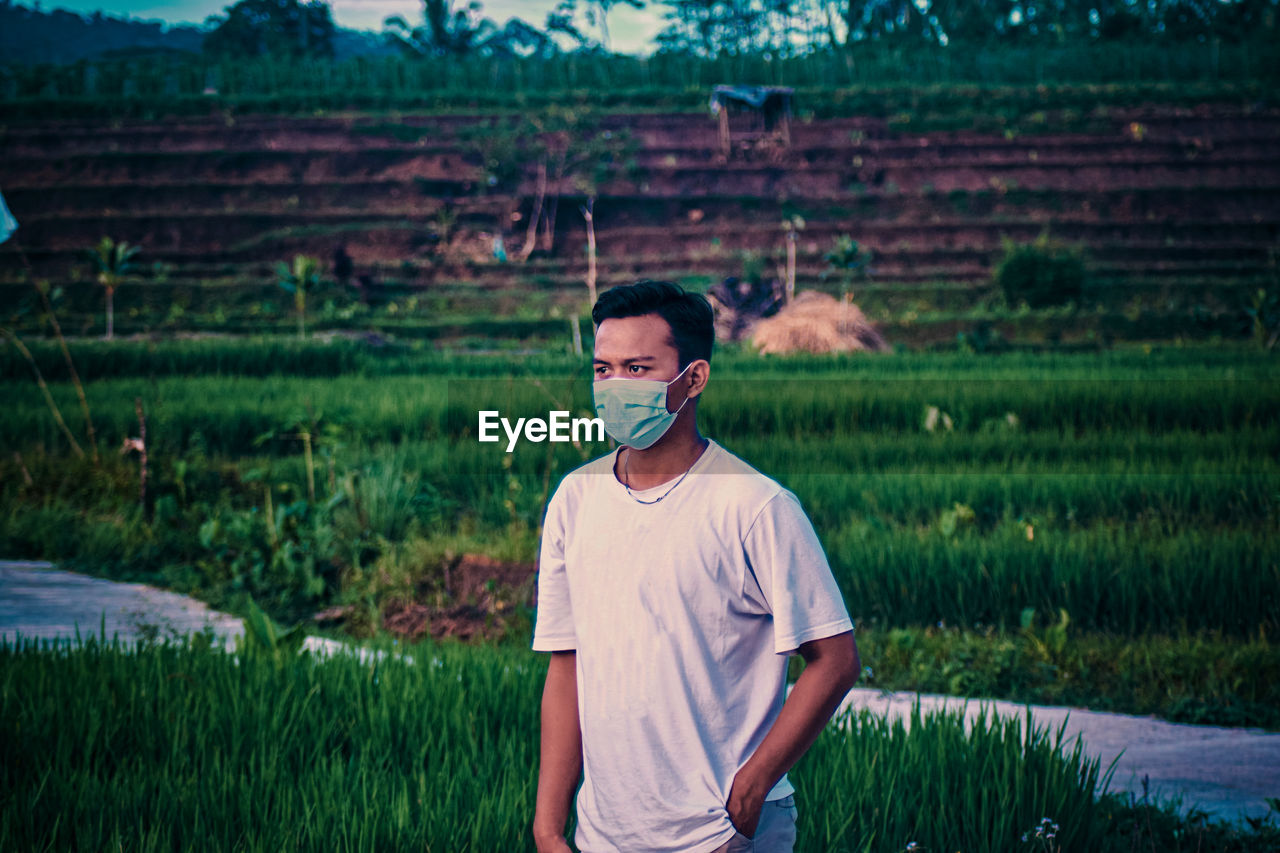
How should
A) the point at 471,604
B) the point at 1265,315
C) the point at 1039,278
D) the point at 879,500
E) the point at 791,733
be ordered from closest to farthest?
the point at 791,733 → the point at 471,604 → the point at 879,500 → the point at 1265,315 → the point at 1039,278

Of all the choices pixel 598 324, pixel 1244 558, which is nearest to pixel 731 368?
pixel 1244 558

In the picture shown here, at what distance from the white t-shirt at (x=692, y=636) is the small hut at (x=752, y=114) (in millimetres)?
28469

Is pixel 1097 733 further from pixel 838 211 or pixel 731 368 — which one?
pixel 838 211

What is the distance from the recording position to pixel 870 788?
7.11 ft

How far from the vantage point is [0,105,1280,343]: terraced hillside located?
22688 mm

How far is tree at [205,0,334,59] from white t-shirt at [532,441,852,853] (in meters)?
45.9

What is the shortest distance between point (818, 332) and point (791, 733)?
45.0 ft

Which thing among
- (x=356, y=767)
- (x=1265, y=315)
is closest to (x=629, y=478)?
(x=356, y=767)

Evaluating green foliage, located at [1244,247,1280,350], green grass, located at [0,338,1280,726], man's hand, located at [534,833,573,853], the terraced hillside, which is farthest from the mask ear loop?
the terraced hillside

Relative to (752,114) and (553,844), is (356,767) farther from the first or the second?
(752,114)

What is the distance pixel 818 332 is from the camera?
14539 millimetres

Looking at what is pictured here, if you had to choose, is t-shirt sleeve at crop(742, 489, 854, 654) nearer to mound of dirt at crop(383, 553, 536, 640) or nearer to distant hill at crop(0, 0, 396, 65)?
mound of dirt at crop(383, 553, 536, 640)

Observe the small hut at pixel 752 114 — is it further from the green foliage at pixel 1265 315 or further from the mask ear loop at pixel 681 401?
the mask ear loop at pixel 681 401

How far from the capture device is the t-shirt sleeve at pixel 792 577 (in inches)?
45.1
